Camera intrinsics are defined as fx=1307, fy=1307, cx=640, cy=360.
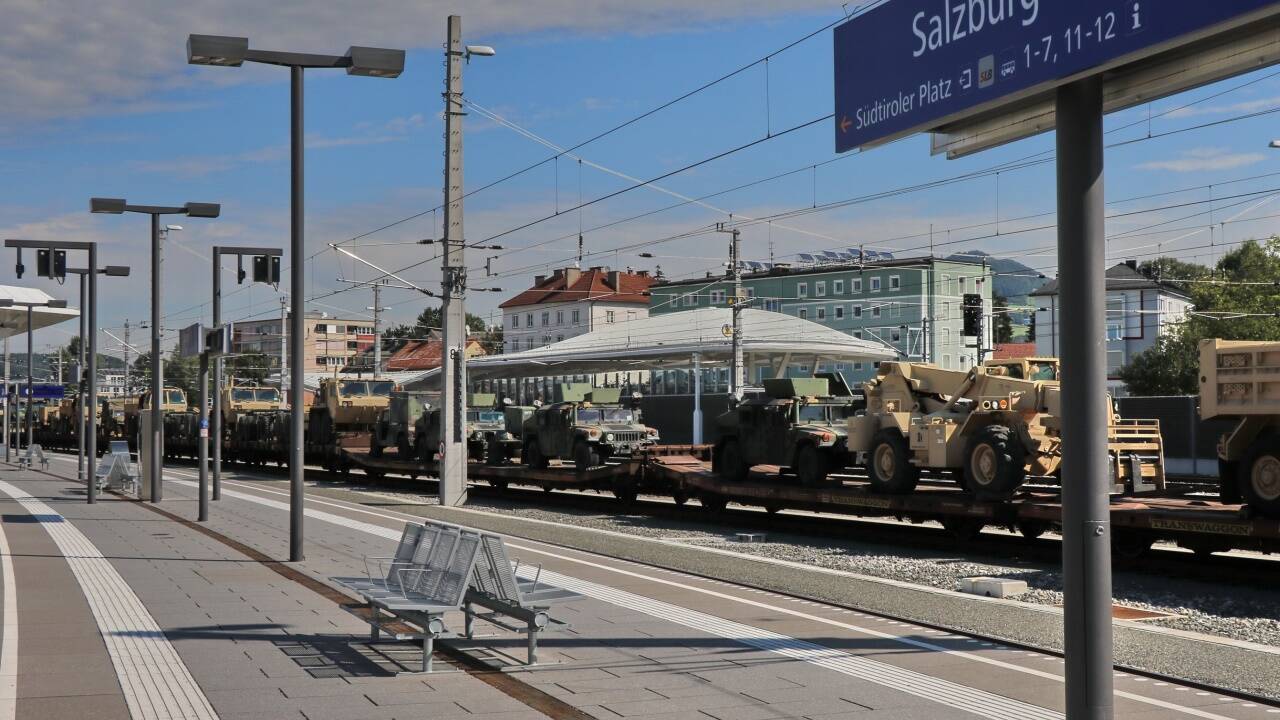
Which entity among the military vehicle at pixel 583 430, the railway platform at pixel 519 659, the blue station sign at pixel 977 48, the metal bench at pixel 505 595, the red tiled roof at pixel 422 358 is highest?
the red tiled roof at pixel 422 358

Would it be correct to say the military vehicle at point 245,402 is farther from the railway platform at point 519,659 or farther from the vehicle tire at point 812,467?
the railway platform at point 519,659

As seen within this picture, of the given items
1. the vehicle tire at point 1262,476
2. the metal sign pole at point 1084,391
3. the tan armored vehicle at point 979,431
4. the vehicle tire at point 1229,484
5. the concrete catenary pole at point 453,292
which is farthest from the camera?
the concrete catenary pole at point 453,292

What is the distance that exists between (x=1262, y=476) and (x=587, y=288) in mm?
101595

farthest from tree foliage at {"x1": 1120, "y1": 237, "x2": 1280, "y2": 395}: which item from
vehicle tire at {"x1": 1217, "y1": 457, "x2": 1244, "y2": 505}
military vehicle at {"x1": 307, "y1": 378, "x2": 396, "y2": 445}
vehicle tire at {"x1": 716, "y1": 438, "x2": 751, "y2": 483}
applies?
vehicle tire at {"x1": 1217, "y1": 457, "x2": 1244, "y2": 505}

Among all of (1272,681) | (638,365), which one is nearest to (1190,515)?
(1272,681)

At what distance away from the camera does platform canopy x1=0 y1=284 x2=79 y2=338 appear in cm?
4528

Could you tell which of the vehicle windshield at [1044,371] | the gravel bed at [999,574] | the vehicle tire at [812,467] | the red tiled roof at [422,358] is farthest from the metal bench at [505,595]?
the red tiled roof at [422,358]

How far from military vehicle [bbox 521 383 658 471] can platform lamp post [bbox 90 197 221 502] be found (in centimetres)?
850

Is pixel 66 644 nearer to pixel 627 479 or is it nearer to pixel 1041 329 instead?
pixel 627 479

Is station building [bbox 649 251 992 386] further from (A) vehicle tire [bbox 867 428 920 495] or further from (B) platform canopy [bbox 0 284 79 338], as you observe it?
(A) vehicle tire [bbox 867 428 920 495]

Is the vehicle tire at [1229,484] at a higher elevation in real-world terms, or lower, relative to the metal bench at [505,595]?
higher

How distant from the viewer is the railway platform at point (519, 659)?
7.69 m

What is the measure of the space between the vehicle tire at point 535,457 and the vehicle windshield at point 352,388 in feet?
42.4

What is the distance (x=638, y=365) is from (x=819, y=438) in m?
38.6
